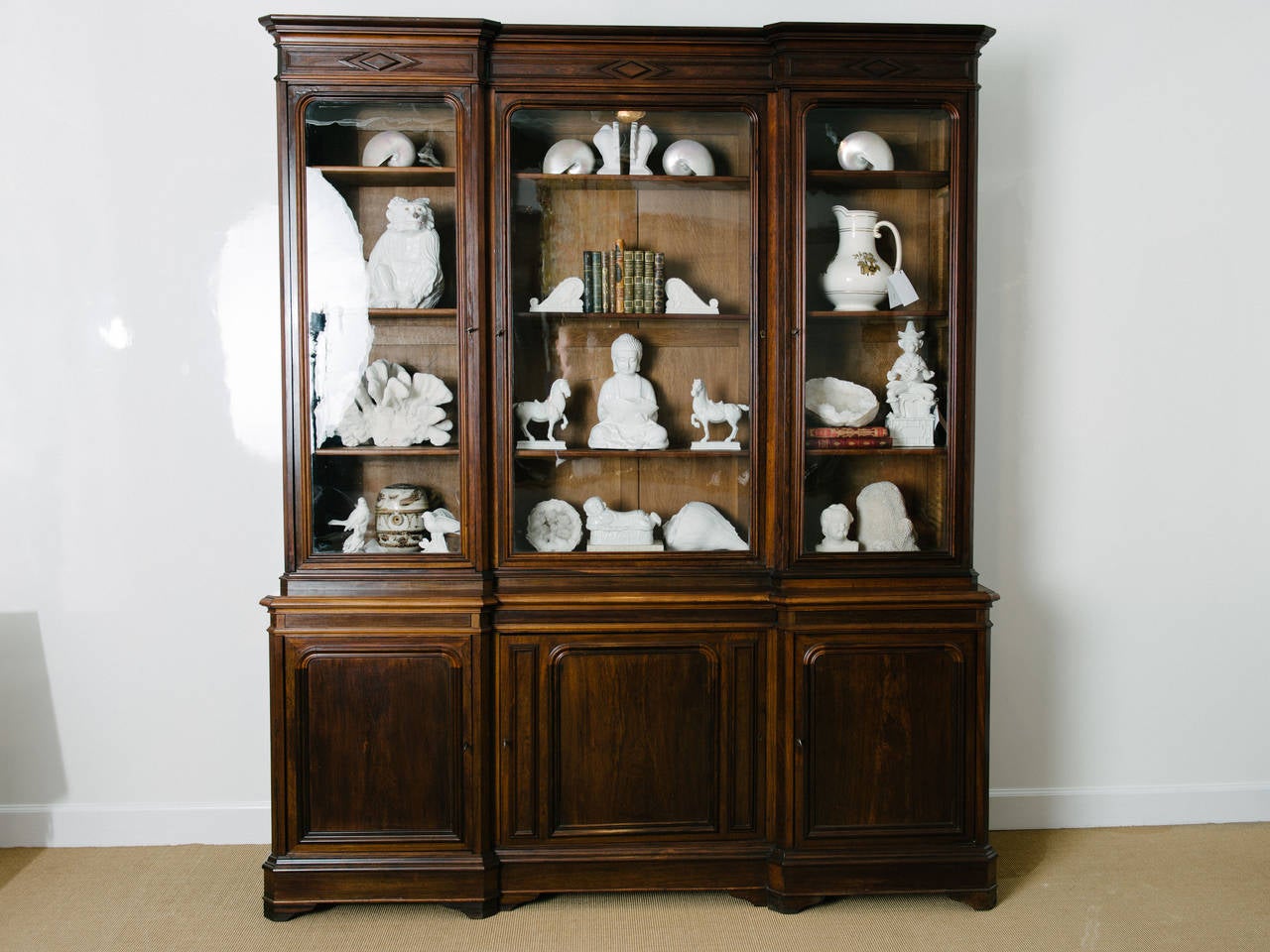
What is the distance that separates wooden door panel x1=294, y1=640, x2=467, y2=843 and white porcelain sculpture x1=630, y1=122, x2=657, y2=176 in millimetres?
1344

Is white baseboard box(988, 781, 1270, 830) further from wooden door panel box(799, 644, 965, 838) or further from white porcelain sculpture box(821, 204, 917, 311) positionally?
white porcelain sculpture box(821, 204, 917, 311)

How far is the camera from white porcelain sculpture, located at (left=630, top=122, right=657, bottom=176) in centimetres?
284

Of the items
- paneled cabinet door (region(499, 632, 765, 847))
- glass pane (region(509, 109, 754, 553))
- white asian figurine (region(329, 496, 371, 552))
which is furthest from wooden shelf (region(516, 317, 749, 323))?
paneled cabinet door (region(499, 632, 765, 847))

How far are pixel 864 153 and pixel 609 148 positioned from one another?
2.24 ft

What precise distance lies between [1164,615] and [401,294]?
2583 mm

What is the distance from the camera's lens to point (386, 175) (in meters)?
2.80

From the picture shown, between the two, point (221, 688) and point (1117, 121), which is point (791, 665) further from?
point (1117, 121)

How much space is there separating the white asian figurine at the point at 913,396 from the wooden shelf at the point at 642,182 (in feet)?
2.04

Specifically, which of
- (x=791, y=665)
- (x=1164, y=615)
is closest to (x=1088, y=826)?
(x=1164, y=615)

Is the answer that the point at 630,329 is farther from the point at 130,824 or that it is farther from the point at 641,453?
the point at 130,824

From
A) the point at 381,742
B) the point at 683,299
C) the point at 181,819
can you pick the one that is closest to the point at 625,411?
the point at 683,299

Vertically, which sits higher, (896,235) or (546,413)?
(896,235)

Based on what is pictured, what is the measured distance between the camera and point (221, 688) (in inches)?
129

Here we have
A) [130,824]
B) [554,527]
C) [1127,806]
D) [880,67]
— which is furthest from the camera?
[1127,806]
